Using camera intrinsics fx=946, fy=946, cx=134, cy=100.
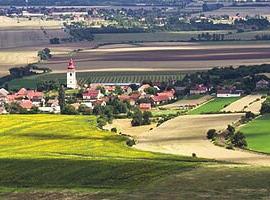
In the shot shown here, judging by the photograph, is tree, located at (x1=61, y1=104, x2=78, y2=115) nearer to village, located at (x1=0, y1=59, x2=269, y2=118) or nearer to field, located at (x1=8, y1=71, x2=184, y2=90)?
village, located at (x1=0, y1=59, x2=269, y2=118)

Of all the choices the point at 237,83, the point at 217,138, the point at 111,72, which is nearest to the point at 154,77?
the point at 111,72

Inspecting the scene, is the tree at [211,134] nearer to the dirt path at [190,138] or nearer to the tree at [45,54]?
the dirt path at [190,138]

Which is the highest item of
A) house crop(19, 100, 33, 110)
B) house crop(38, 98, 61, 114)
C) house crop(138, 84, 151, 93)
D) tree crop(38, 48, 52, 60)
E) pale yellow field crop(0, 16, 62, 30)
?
house crop(19, 100, 33, 110)

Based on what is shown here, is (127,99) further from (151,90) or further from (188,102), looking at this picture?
(151,90)

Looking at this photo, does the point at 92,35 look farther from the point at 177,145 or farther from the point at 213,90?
the point at 177,145

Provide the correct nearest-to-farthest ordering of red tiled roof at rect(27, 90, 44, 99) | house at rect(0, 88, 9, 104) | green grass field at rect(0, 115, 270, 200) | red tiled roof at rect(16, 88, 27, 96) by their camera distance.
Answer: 1. green grass field at rect(0, 115, 270, 200)
2. house at rect(0, 88, 9, 104)
3. red tiled roof at rect(27, 90, 44, 99)
4. red tiled roof at rect(16, 88, 27, 96)

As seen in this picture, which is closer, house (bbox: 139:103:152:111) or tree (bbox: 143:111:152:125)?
tree (bbox: 143:111:152:125)

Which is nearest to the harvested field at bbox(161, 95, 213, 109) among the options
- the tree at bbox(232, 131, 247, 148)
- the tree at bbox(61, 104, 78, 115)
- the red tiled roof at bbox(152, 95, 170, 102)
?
the red tiled roof at bbox(152, 95, 170, 102)
